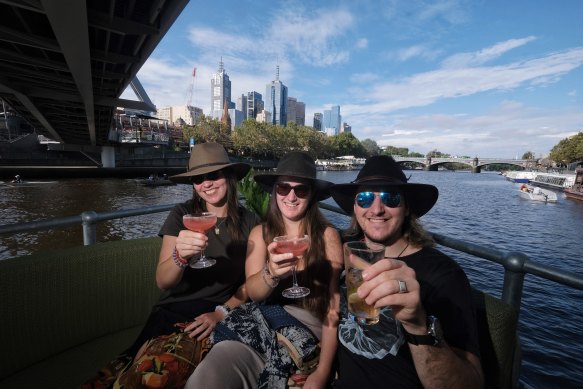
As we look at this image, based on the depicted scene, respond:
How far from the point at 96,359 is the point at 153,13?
10211 millimetres

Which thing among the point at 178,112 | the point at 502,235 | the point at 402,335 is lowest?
the point at 502,235

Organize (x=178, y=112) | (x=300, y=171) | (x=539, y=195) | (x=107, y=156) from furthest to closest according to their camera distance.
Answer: (x=178, y=112) → (x=107, y=156) → (x=539, y=195) → (x=300, y=171)

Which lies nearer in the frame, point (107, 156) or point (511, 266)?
point (511, 266)

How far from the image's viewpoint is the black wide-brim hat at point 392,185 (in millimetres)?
1886

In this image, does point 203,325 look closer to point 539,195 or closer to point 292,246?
point 292,246

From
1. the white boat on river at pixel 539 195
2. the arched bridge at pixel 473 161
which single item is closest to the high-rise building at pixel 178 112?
the arched bridge at pixel 473 161

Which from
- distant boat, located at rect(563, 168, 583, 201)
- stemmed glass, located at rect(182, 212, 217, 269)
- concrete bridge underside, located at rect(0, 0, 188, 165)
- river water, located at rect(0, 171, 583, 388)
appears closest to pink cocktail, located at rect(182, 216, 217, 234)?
stemmed glass, located at rect(182, 212, 217, 269)

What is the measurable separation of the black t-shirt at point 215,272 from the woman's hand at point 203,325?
21cm

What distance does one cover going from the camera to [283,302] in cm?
210

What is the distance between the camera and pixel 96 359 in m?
2.20

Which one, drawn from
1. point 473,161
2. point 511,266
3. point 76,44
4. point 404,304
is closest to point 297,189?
point 404,304

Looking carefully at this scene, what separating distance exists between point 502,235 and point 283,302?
21822mm

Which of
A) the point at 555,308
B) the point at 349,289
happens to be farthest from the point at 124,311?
the point at 555,308

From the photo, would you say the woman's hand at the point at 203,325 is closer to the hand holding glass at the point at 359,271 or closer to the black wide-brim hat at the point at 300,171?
the black wide-brim hat at the point at 300,171
